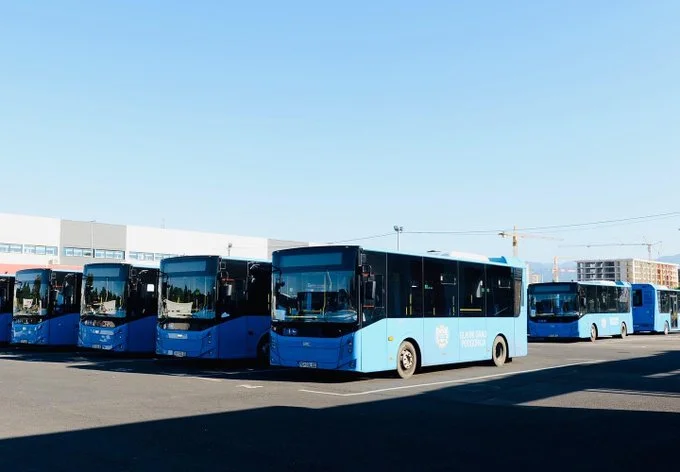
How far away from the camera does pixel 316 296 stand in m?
15.5

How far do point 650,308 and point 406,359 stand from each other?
34.6 metres

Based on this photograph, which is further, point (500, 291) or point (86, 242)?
point (86, 242)

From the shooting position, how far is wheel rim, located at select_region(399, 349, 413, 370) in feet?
54.0

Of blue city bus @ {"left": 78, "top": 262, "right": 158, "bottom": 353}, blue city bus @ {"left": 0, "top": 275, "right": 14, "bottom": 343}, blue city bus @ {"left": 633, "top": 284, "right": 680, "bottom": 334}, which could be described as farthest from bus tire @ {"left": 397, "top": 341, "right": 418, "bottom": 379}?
blue city bus @ {"left": 633, "top": 284, "right": 680, "bottom": 334}

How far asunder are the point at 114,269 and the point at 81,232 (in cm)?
4945

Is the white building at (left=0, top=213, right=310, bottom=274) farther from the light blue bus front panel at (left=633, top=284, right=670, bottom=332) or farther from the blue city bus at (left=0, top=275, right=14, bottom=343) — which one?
the light blue bus front panel at (left=633, top=284, right=670, bottom=332)

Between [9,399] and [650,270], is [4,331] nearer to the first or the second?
[9,399]

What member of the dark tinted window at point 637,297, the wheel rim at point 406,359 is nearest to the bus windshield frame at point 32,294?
the wheel rim at point 406,359

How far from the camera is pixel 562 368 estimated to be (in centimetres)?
1930

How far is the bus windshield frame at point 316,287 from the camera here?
49.6ft

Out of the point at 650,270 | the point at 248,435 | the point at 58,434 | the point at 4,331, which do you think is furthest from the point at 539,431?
the point at 650,270

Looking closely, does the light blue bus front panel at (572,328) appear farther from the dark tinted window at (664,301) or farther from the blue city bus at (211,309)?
the blue city bus at (211,309)

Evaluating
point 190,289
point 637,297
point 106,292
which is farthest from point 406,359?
point 637,297

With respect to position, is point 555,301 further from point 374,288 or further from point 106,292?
point 106,292
